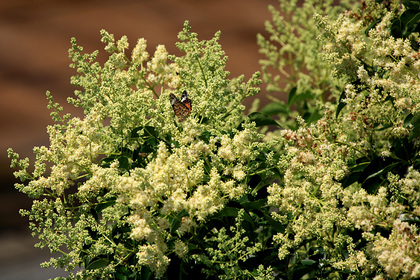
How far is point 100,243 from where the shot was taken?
2.07m

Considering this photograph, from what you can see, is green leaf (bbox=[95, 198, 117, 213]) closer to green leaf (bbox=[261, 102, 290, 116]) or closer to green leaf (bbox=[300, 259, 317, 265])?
green leaf (bbox=[300, 259, 317, 265])

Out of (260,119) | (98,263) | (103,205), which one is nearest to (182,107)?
(260,119)

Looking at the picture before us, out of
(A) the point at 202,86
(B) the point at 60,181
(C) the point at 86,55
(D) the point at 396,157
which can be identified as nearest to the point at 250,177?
(A) the point at 202,86

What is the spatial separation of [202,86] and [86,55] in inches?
24.6

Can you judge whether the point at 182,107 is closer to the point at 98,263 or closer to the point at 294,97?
the point at 98,263

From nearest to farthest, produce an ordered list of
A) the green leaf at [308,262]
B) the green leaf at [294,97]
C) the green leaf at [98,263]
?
the green leaf at [98,263] → the green leaf at [308,262] → the green leaf at [294,97]

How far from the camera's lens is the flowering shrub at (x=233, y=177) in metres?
1.82

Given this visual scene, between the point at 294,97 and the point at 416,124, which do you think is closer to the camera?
the point at 416,124

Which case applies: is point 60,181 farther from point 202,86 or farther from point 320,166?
point 320,166

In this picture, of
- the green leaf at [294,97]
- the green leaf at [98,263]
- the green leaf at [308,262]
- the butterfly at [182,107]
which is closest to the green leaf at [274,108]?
the green leaf at [294,97]

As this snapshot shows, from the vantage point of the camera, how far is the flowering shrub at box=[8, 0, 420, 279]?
71.7 inches

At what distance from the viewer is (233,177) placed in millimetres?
1980

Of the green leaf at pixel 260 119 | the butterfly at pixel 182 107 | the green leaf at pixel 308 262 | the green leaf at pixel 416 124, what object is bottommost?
the green leaf at pixel 308 262

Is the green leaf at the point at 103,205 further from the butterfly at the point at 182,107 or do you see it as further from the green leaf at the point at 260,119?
the green leaf at the point at 260,119
